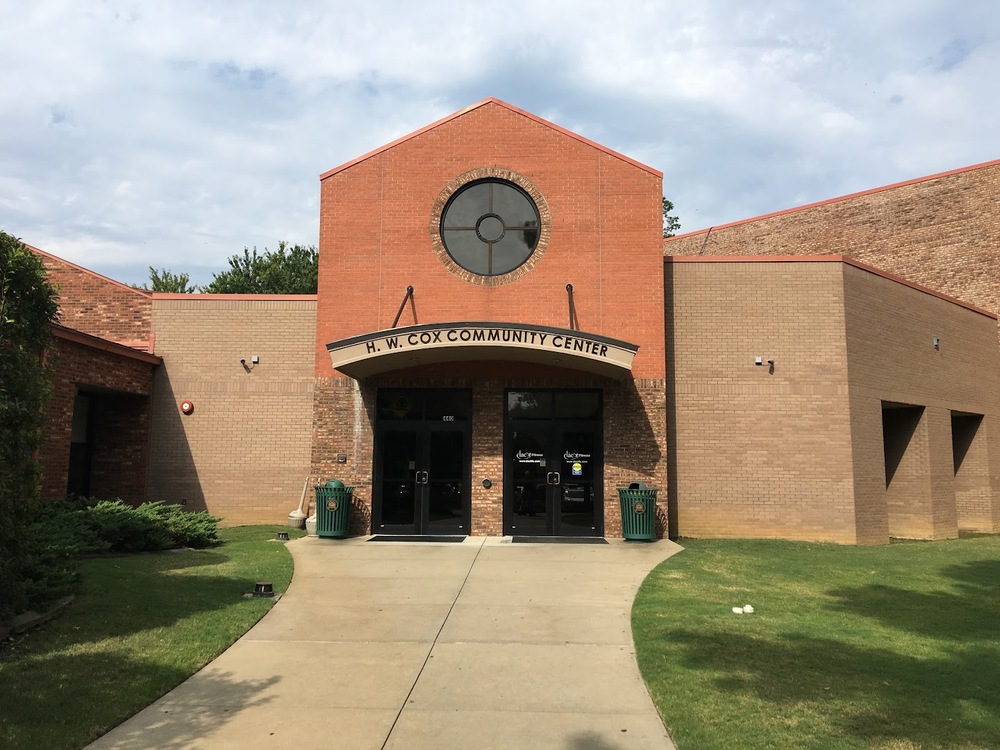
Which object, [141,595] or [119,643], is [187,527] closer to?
[141,595]

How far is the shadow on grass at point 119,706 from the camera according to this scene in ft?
15.7

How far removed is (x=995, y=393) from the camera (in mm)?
21328

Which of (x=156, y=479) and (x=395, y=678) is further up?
(x=156, y=479)

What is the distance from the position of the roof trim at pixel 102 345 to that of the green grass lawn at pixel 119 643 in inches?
189

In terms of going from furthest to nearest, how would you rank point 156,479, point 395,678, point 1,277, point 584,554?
point 156,479 < point 584,554 < point 1,277 < point 395,678

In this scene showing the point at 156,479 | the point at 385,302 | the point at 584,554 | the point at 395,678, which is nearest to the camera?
the point at 395,678

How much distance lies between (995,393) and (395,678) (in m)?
21.9

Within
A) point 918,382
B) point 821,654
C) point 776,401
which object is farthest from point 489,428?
point 918,382

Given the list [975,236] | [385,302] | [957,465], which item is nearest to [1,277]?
[385,302]

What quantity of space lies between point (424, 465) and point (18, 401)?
8.50m

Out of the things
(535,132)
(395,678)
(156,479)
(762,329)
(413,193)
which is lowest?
(395,678)

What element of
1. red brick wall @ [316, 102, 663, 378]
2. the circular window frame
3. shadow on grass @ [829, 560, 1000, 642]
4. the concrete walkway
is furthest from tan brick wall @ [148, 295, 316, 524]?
shadow on grass @ [829, 560, 1000, 642]

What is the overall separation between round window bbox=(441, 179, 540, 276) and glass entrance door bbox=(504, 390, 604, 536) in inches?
116

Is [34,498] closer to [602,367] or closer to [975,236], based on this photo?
[602,367]
